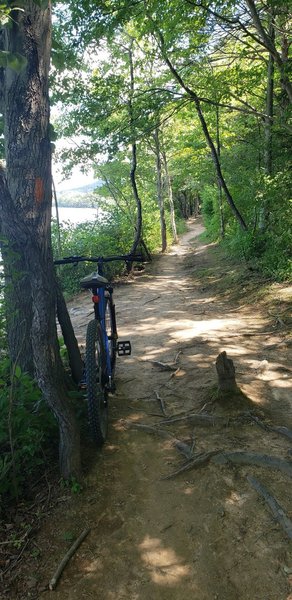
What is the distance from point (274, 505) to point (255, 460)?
44 cm

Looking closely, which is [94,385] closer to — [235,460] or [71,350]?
[71,350]

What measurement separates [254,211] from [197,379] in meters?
7.11

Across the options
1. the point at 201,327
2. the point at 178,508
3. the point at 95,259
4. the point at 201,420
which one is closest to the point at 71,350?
the point at 95,259

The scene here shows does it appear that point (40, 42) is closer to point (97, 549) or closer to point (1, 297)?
point (1, 297)

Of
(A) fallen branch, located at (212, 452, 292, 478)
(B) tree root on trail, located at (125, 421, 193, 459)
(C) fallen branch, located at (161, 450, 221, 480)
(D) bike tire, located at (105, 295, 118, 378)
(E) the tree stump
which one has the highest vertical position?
(D) bike tire, located at (105, 295, 118, 378)

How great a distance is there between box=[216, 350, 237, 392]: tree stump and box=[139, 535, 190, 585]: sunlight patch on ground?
69.3 inches

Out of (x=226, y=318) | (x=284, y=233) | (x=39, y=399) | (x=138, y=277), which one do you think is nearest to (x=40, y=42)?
(x=39, y=399)

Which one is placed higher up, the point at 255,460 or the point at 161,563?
the point at 255,460

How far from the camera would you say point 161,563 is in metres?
2.13

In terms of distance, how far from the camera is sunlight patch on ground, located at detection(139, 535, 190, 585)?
2.06 metres

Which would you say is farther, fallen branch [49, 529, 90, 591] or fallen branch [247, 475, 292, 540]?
fallen branch [247, 475, 292, 540]

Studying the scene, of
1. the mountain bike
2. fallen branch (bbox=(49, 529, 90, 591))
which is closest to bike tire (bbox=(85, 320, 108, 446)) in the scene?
the mountain bike

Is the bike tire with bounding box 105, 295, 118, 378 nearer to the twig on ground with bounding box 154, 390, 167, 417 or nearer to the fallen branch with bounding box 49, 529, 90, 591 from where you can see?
the twig on ground with bounding box 154, 390, 167, 417

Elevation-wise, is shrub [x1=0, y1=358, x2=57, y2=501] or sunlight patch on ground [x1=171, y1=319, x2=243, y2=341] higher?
shrub [x1=0, y1=358, x2=57, y2=501]
